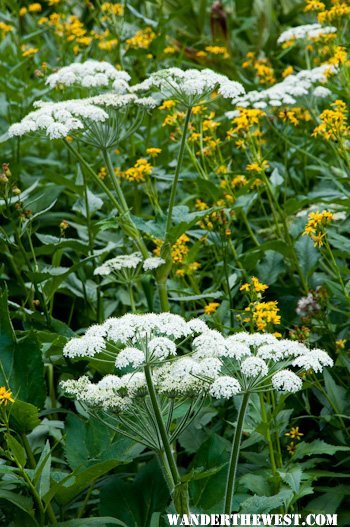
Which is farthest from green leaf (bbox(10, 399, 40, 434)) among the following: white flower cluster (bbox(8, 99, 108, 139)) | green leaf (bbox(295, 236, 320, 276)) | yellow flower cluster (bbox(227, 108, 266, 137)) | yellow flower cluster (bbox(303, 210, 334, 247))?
yellow flower cluster (bbox(227, 108, 266, 137))

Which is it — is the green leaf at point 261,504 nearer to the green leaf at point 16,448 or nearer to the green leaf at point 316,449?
the green leaf at point 316,449

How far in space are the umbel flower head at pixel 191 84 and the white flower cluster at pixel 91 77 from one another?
273mm

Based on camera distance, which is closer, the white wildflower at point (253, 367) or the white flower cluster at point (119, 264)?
the white wildflower at point (253, 367)

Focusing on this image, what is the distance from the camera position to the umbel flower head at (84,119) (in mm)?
2910

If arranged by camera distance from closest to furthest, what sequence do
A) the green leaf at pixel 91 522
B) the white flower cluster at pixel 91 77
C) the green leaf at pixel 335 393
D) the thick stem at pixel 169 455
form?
1. the thick stem at pixel 169 455
2. the green leaf at pixel 91 522
3. the green leaf at pixel 335 393
4. the white flower cluster at pixel 91 77

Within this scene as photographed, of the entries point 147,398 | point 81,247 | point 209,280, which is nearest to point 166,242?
point 81,247

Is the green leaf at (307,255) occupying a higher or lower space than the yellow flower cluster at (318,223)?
lower

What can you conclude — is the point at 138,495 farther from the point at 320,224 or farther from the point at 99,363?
the point at 320,224

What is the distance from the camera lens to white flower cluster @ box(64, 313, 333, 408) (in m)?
2.07

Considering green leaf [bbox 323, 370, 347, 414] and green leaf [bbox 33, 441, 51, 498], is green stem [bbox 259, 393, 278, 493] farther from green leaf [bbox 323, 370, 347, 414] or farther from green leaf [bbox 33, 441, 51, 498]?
green leaf [bbox 33, 441, 51, 498]

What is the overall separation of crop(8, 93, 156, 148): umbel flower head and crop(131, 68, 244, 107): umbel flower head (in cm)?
18

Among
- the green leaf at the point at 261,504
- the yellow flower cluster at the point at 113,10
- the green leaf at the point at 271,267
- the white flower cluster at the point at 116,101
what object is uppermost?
the yellow flower cluster at the point at 113,10

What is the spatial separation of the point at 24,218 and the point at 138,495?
1056mm

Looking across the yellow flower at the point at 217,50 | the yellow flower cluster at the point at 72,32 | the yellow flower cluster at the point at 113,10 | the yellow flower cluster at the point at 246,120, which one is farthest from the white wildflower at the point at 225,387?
the yellow flower cluster at the point at 72,32
